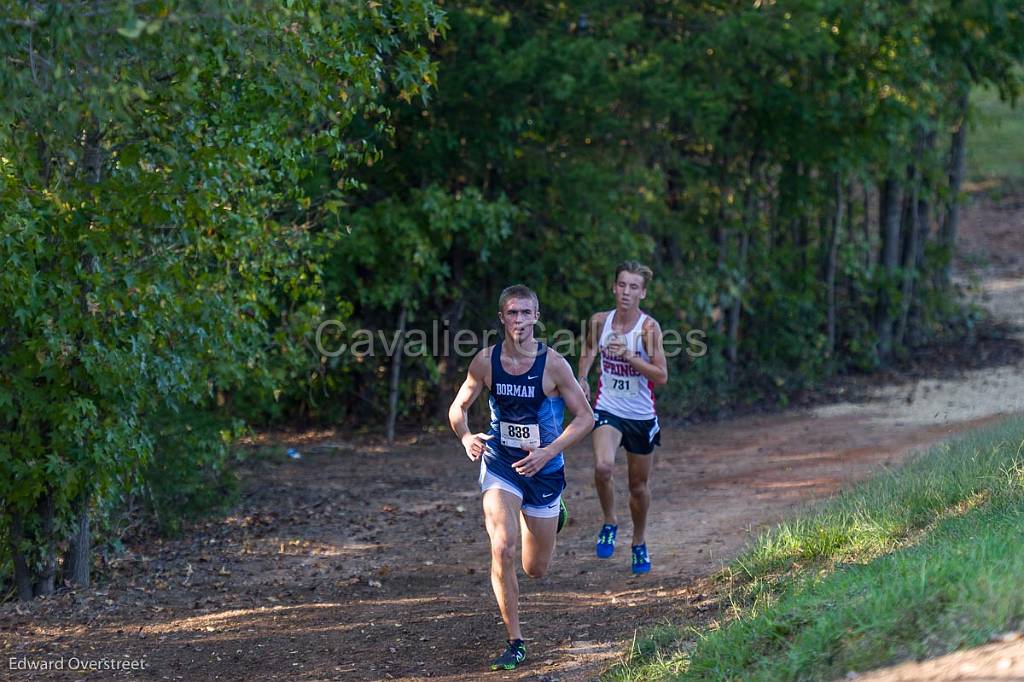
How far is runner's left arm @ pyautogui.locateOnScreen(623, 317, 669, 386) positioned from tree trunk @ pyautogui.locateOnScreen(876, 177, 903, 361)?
929 centimetres

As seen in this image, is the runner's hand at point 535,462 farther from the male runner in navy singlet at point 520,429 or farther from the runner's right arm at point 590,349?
the runner's right arm at point 590,349

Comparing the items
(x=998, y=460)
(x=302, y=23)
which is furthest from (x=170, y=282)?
(x=998, y=460)

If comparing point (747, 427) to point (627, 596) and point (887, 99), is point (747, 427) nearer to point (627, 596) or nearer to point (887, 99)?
point (887, 99)

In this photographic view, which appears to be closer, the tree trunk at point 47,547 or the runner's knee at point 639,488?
the runner's knee at point 639,488

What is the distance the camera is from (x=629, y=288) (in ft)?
25.9

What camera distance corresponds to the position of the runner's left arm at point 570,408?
6.25 m

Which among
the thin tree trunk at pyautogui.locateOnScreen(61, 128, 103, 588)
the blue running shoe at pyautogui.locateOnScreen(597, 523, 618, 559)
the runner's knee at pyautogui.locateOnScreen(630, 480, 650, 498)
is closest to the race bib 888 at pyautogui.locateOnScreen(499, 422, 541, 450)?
the runner's knee at pyautogui.locateOnScreen(630, 480, 650, 498)

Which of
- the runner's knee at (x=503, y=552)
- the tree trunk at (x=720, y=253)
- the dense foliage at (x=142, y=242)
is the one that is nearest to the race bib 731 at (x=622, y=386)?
the runner's knee at (x=503, y=552)

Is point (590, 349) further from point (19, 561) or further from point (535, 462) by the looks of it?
point (19, 561)

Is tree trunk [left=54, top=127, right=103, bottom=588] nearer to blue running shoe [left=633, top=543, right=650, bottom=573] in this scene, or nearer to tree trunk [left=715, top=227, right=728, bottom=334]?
blue running shoe [left=633, top=543, right=650, bottom=573]

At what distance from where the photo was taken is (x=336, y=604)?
26.7ft

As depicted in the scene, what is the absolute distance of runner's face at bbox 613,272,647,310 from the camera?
7.90 meters

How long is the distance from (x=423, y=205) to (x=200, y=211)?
4417 mm

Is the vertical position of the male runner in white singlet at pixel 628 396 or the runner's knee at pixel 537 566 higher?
the male runner in white singlet at pixel 628 396
